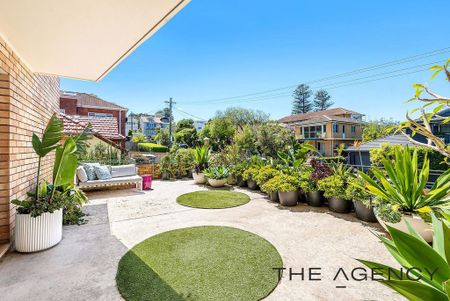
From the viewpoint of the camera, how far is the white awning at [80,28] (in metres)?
2.23

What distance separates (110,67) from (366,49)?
17154 millimetres

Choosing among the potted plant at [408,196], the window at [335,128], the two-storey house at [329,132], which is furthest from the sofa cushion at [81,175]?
the window at [335,128]

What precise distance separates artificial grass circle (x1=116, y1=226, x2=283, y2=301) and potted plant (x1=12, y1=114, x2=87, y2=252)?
1.43 meters

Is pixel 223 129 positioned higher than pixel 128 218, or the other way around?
pixel 223 129

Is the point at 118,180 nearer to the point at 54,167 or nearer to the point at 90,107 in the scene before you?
the point at 54,167

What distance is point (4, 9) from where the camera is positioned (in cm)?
237

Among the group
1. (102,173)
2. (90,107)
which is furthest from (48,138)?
(90,107)

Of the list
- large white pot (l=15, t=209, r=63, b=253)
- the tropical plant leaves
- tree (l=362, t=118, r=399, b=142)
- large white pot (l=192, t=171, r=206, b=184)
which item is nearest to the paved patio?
large white pot (l=15, t=209, r=63, b=253)

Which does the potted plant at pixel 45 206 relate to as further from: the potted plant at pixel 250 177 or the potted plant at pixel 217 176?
the potted plant at pixel 250 177

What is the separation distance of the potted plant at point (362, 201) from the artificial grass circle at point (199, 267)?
8.42ft

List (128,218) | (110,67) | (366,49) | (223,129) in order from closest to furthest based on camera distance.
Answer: (110,67), (128,218), (366,49), (223,129)

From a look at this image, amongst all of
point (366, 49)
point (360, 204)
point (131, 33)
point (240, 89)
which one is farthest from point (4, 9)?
point (240, 89)

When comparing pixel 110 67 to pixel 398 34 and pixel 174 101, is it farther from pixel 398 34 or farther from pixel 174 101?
pixel 174 101

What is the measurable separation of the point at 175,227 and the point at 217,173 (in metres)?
4.34
